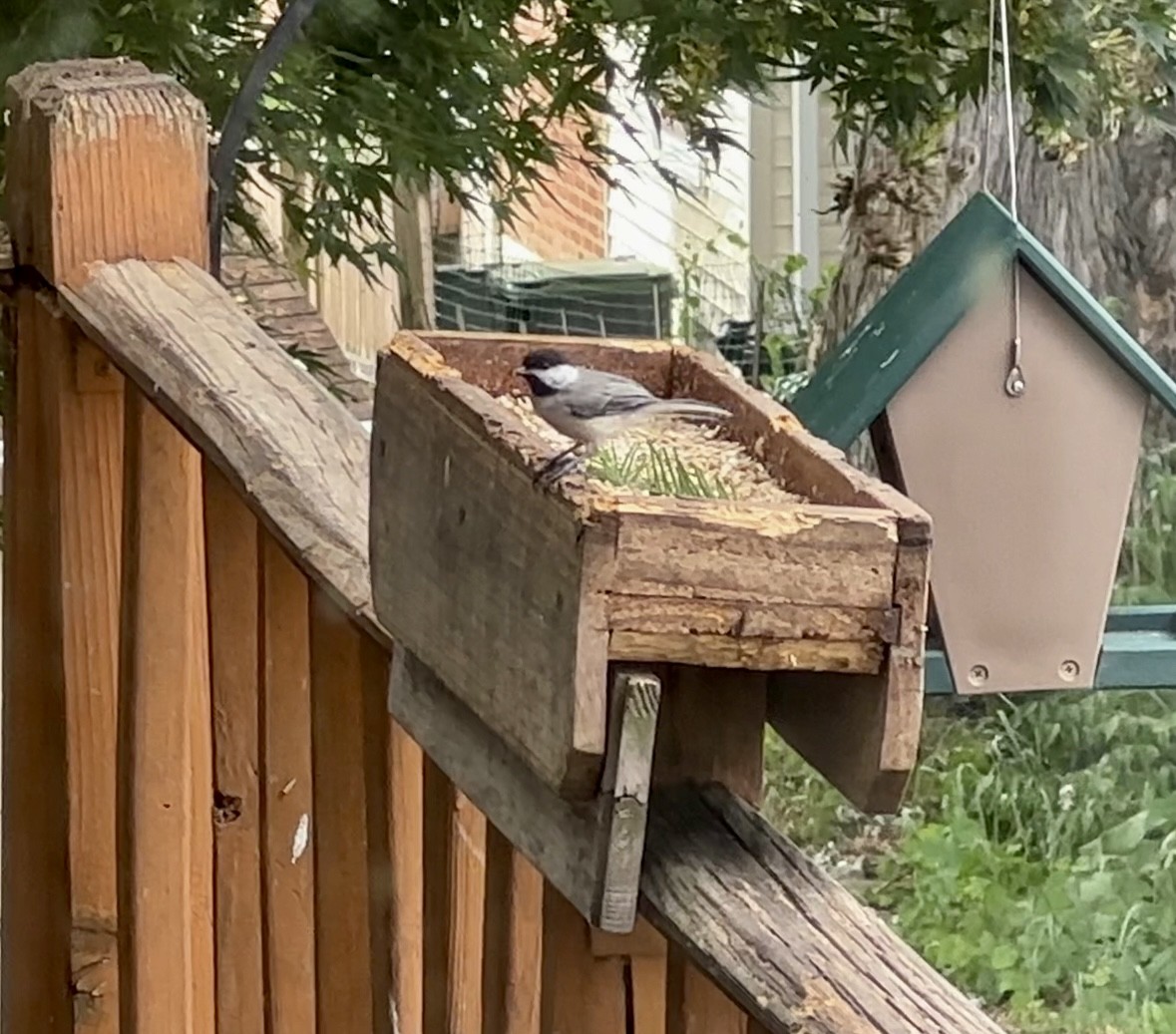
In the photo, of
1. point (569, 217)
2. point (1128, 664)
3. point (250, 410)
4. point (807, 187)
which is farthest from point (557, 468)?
point (807, 187)

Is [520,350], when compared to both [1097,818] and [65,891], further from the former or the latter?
[1097,818]

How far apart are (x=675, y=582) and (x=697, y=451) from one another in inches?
6.1

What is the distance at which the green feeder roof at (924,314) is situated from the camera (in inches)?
54.5

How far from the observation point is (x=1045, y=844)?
2709 millimetres

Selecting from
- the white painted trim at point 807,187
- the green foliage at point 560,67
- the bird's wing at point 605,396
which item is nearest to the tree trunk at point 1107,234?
the white painted trim at point 807,187

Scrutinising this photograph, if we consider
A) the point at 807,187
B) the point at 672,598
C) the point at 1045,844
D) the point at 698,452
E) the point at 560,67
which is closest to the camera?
the point at 672,598

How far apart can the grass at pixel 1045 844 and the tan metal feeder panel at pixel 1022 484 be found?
62 centimetres

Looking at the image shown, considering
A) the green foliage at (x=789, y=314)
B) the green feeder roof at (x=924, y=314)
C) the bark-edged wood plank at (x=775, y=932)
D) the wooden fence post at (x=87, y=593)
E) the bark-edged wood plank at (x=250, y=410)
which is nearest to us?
the bark-edged wood plank at (x=775, y=932)

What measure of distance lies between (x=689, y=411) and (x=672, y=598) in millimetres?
220

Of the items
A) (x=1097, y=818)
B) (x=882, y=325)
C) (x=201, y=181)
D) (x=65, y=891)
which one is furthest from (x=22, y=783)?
(x=1097, y=818)

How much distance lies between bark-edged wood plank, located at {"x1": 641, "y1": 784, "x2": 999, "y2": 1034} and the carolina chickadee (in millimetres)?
148

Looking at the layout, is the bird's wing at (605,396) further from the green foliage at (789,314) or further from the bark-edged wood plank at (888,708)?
the green foliage at (789,314)

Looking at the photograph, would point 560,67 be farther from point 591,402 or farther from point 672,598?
point 672,598

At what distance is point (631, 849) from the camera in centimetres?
51
